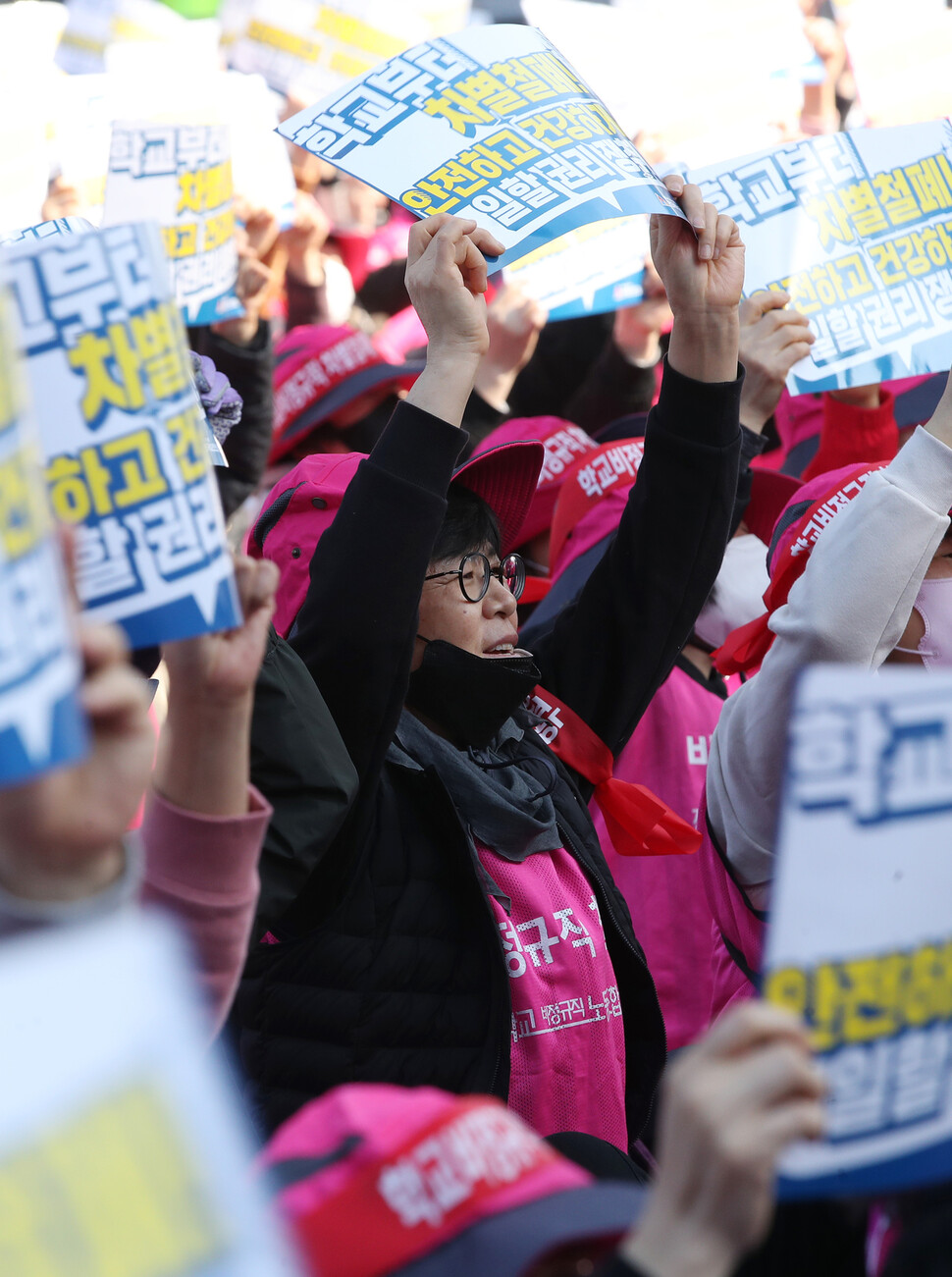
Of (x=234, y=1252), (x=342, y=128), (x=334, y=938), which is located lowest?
(x=334, y=938)

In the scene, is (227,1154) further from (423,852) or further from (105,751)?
(423,852)

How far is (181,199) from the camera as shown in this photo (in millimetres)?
3111

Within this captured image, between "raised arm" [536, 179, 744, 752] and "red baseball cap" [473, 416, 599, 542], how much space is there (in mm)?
1048

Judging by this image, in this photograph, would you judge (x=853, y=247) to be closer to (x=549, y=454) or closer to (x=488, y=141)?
(x=488, y=141)

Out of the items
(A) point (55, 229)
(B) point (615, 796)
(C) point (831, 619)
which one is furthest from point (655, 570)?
(A) point (55, 229)

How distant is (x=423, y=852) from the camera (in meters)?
2.05

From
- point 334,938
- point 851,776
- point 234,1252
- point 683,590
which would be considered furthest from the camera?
point 683,590

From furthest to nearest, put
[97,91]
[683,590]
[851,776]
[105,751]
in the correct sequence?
[97,91] → [683,590] → [105,751] → [851,776]

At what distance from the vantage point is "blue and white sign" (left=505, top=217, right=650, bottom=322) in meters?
3.54

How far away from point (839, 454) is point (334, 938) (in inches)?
70.2

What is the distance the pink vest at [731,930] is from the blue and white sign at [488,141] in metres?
0.93

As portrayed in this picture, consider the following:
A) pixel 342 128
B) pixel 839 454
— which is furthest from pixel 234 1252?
pixel 839 454

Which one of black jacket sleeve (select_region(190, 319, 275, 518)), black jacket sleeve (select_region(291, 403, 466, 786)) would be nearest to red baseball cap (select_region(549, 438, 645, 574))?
black jacket sleeve (select_region(190, 319, 275, 518))

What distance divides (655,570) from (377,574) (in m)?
0.66
